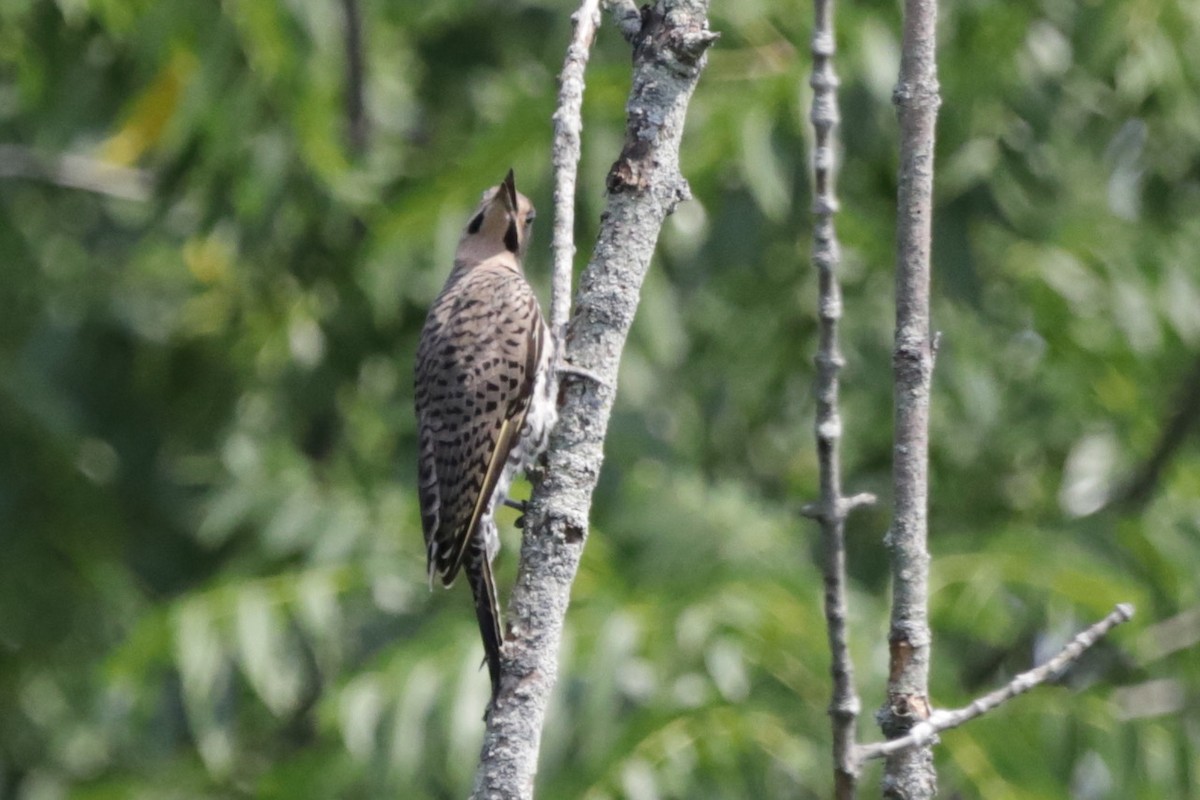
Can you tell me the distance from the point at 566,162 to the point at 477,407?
1632mm

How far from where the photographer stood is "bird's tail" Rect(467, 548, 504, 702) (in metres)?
3.51

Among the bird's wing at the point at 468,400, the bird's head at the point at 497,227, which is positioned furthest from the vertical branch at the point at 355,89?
the bird's wing at the point at 468,400

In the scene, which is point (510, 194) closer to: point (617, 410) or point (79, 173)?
point (617, 410)

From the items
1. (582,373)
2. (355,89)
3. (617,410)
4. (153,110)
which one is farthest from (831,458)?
(355,89)

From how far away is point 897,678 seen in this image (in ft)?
7.90

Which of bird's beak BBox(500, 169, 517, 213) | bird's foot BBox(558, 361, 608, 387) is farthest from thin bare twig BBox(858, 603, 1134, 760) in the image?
bird's beak BBox(500, 169, 517, 213)

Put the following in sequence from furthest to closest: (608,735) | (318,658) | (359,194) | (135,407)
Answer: (135,407) < (359,194) < (318,658) < (608,735)

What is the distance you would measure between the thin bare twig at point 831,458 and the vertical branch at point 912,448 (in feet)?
0.29

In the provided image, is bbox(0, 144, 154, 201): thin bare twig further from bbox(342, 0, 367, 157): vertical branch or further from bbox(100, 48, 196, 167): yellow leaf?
bbox(342, 0, 367, 157): vertical branch

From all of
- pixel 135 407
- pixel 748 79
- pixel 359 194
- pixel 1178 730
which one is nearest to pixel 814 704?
pixel 1178 730

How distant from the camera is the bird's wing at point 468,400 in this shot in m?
4.26

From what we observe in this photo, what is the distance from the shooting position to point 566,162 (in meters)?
2.98

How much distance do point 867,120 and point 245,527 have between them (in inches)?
125

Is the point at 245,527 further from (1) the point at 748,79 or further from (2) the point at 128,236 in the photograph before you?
(1) the point at 748,79
